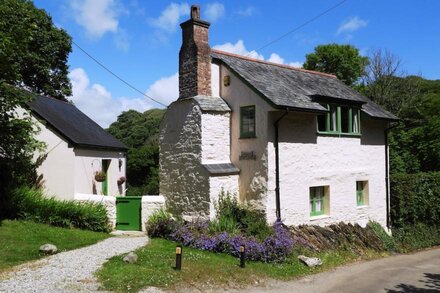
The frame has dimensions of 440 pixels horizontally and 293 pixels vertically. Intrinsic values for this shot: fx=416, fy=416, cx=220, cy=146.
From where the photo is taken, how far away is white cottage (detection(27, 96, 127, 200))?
714 inches

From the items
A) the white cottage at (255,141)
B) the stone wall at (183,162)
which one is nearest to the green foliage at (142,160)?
the stone wall at (183,162)

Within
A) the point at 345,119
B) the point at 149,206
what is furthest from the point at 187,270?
the point at 345,119

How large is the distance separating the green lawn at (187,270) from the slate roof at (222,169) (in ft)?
10.3

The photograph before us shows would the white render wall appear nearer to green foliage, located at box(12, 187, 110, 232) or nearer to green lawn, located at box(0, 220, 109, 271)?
green foliage, located at box(12, 187, 110, 232)

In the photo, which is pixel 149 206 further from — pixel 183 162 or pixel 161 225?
pixel 183 162

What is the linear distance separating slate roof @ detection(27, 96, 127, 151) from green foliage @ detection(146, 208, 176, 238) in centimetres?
515

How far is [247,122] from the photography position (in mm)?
16641

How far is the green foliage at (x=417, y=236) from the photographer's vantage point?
66.1 ft

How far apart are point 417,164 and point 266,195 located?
15421mm

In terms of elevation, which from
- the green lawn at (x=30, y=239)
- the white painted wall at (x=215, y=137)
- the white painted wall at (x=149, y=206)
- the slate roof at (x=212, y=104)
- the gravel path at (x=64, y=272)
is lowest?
the gravel path at (x=64, y=272)

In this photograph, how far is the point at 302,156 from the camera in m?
16.7

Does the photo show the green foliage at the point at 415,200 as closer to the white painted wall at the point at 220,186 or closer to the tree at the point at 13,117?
the white painted wall at the point at 220,186

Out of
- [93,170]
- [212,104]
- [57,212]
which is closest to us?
[57,212]

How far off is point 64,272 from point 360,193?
13.9 meters
